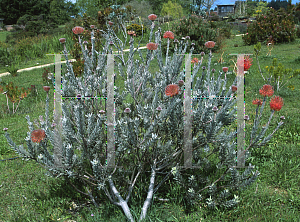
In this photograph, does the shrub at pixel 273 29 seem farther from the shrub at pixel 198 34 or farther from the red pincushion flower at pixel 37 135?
the red pincushion flower at pixel 37 135

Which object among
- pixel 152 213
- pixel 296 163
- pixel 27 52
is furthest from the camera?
pixel 27 52

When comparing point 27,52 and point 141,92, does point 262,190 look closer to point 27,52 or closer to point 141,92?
point 141,92

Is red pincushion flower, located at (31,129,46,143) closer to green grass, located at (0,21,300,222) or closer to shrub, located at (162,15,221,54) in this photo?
green grass, located at (0,21,300,222)

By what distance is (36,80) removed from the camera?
930 centimetres

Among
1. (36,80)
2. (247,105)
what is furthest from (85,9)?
(247,105)

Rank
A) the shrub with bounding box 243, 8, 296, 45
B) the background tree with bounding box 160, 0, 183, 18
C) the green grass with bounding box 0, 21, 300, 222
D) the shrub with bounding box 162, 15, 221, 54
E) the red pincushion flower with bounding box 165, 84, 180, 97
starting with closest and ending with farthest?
the red pincushion flower with bounding box 165, 84, 180, 97 < the green grass with bounding box 0, 21, 300, 222 < the shrub with bounding box 162, 15, 221, 54 < the shrub with bounding box 243, 8, 296, 45 < the background tree with bounding box 160, 0, 183, 18

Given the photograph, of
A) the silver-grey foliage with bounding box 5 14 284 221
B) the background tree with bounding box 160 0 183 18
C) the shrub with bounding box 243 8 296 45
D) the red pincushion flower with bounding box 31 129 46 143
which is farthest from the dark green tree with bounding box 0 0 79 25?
the red pincushion flower with bounding box 31 129 46 143

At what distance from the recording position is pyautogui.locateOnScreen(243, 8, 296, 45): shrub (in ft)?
44.9

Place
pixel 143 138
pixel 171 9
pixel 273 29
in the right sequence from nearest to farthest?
pixel 143 138 < pixel 273 29 < pixel 171 9

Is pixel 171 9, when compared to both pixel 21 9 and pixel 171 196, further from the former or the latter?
pixel 171 196

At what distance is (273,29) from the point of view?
14.2 metres

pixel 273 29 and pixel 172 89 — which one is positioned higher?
pixel 273 29

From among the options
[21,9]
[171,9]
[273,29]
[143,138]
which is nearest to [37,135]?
[143,138]

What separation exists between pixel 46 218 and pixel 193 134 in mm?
1569
